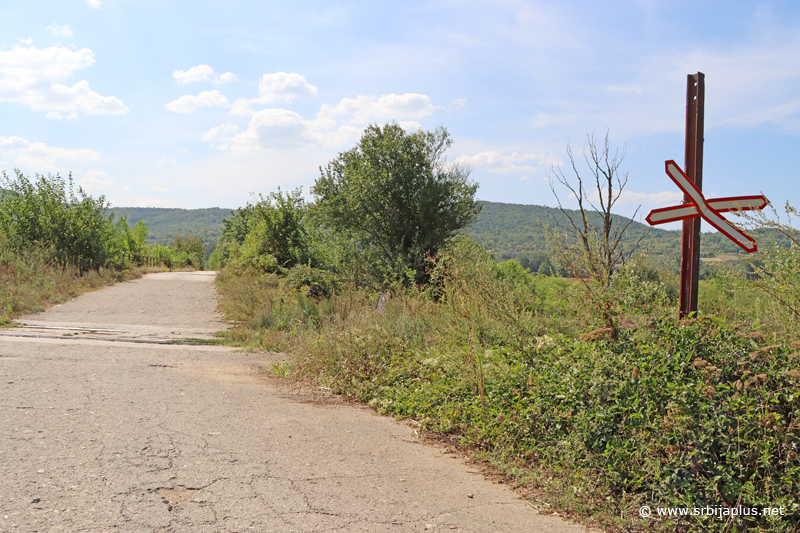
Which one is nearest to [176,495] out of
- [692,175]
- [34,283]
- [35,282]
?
[692,175]

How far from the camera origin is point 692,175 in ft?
15.2

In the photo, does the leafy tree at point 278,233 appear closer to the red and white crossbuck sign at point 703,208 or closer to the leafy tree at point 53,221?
the leafy tree at point 53,221

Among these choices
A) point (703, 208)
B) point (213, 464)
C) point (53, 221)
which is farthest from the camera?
point (53, 221)

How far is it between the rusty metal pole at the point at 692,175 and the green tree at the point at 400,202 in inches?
439

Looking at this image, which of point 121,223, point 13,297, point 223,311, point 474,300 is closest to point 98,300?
point 13,297

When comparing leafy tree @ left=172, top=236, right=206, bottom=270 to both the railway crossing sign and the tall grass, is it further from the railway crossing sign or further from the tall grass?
the railway crossing sign

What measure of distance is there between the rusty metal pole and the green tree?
11161 mm

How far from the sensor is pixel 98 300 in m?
17.1

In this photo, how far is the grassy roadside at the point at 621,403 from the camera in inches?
125

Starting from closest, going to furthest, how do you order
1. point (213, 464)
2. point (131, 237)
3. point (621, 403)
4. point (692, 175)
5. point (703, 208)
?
point (621, 403) → point (213, 464) → point (703, 208) → point (692, 175) → point (131, 237)

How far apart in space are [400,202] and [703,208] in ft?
40.9

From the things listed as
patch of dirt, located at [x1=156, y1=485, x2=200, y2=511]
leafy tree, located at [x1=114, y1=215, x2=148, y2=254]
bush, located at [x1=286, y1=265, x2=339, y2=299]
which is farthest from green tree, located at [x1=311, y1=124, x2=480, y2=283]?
leafy tree, located at [x1=114, y1=215, x2=148, y2=254]

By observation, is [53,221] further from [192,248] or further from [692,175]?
[192,248]

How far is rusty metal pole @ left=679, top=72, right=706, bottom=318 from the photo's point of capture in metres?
4.54
